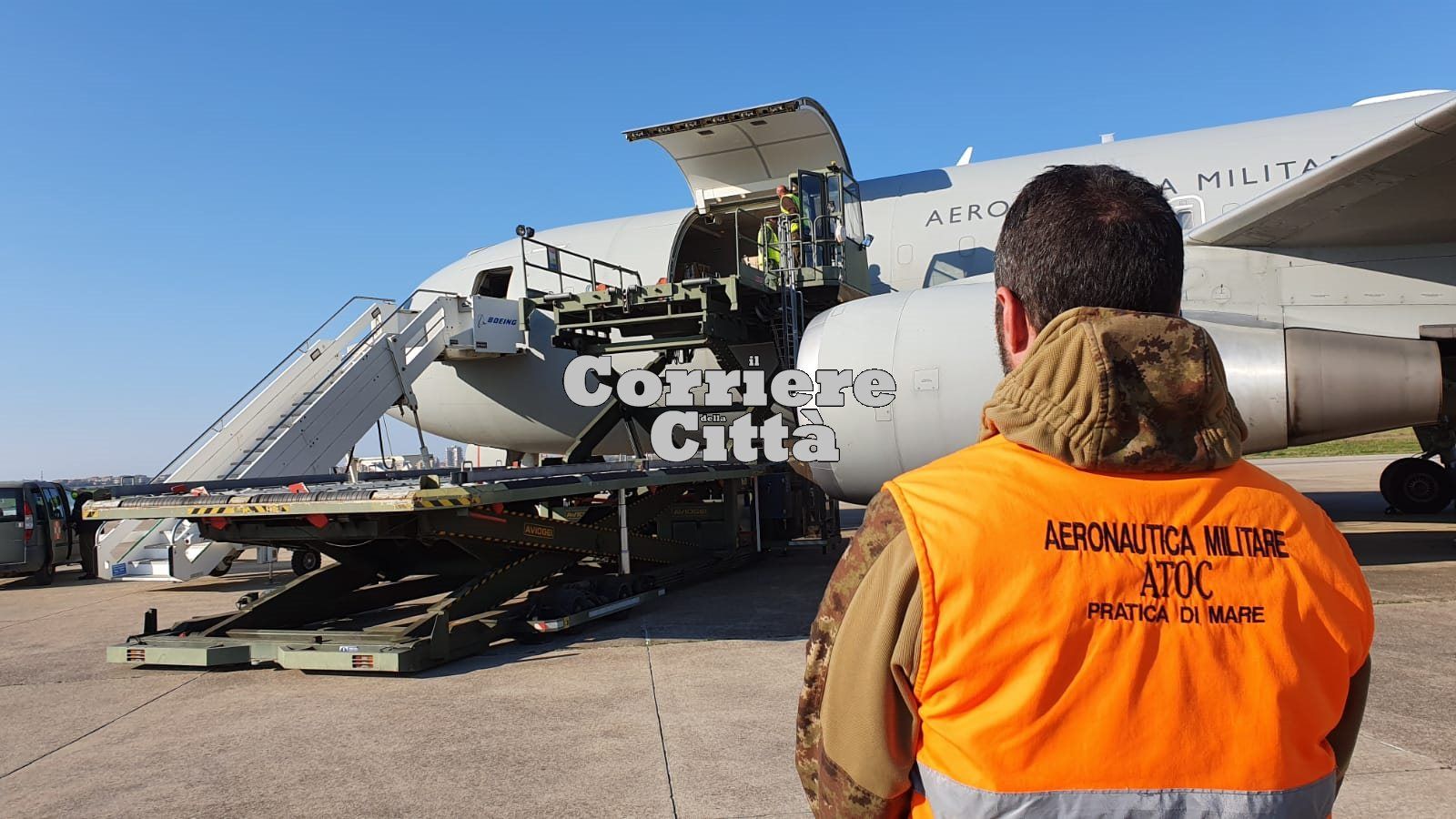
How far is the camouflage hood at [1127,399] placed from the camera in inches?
45.0

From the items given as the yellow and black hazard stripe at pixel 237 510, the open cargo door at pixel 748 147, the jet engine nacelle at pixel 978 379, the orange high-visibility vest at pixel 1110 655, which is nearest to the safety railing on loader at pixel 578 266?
the open cargo door at pixel 748 147

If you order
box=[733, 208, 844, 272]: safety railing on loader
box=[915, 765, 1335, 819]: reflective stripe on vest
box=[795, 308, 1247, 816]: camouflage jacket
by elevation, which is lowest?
box=[915, 765, 1335, 819]: reflective stripe on vest

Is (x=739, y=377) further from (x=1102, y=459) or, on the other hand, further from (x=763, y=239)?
(x=1102, y=459)

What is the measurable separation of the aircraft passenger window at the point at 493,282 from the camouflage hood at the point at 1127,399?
41.0 feet

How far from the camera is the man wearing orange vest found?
109 cm

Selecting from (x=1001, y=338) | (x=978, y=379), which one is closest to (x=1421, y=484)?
(x=978, y=379)

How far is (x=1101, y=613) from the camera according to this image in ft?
3.58

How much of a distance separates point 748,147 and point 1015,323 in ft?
37.8

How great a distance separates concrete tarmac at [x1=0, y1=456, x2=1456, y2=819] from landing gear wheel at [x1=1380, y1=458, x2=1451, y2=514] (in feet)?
23.3

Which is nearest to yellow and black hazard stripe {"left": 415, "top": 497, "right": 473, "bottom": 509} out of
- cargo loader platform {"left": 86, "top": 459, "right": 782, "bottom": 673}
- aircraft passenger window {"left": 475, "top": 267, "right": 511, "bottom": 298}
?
cargo loader platform {"left": 86, "top": 459, "right": 782, "bottom": 673}

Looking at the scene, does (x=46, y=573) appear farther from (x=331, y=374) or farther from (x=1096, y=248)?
(x=1096, y=248)

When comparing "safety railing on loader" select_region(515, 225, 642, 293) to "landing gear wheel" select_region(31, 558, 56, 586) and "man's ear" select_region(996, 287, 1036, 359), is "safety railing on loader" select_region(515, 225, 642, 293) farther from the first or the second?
"man's ear" select_region(996, 287, 1036, 359)

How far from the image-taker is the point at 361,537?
612 cm

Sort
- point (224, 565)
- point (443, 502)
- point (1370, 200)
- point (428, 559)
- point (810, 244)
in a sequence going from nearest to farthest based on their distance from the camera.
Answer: point (443, 502) → point (1370, 200) → point (428, 559) → point (810, 244) → point (224, 565)
